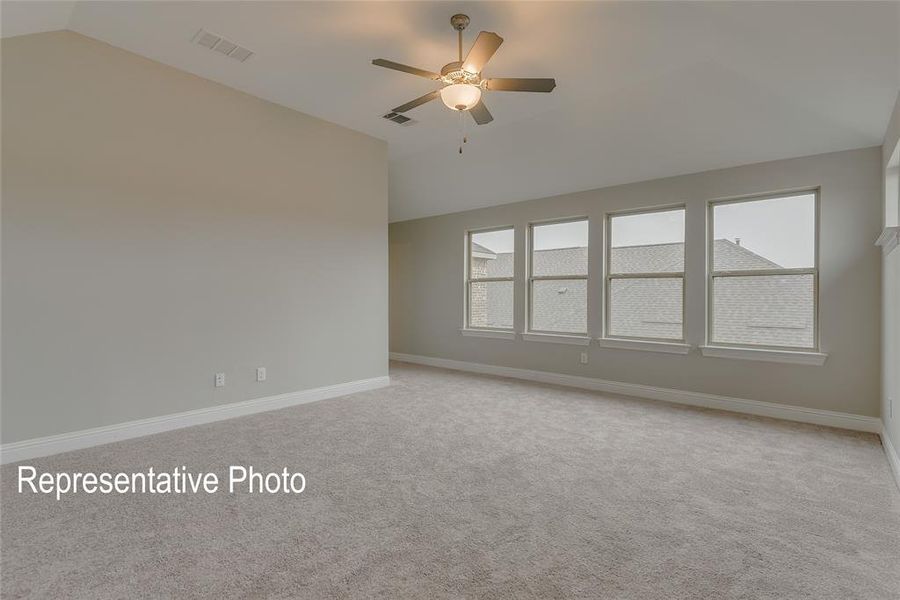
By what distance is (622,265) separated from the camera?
5.34 meters

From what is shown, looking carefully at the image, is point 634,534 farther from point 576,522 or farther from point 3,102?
point 3,102

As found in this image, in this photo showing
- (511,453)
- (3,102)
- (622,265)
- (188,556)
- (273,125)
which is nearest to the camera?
(188,556)

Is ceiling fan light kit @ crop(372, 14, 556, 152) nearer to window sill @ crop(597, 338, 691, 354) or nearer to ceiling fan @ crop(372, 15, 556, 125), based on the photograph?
ceiling fan @ crop(372, 15, 556, 125)

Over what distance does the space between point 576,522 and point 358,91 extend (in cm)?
383

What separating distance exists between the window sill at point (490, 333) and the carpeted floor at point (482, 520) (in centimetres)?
260

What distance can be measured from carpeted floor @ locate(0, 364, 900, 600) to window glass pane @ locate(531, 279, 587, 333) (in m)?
2.11

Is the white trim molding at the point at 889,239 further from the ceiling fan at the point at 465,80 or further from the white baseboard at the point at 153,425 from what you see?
the white baseboard at the point at 153,425

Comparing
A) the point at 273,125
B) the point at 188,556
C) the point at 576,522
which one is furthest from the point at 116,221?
the point at 576,522

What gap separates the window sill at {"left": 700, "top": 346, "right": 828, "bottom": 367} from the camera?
4.02 m

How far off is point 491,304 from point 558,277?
1194 mm

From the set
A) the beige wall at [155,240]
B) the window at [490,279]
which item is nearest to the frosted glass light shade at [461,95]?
the beige wall at [155,240]

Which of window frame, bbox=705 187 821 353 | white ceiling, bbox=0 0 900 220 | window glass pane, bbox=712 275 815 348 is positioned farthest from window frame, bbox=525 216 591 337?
window glass pane, bbox=712 275 815 348

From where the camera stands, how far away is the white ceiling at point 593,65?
2.77 m

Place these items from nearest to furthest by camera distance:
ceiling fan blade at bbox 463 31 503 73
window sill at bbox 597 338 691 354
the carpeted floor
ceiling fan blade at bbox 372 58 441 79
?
the carpeted floor → ceiling fan blade at bbox 463 31 503 73 → ceiling fan blade at bbox 372 58 441 79 → window sill at bbox 597 338 691 354
